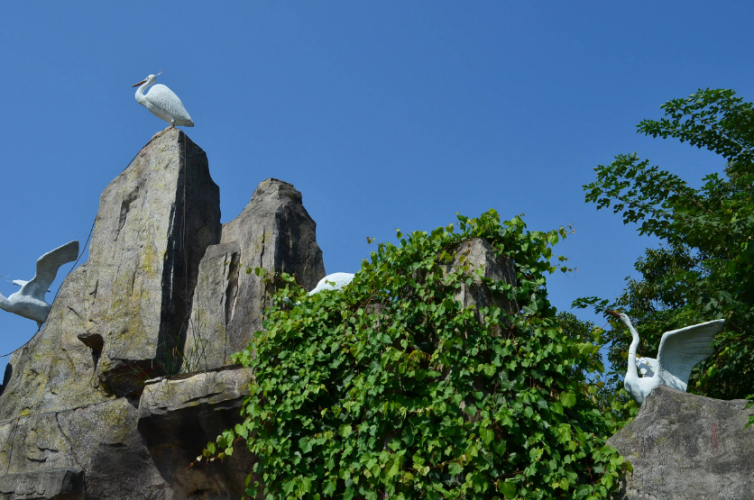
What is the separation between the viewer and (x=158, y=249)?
8773 mm

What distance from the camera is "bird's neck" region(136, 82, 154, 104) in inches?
403

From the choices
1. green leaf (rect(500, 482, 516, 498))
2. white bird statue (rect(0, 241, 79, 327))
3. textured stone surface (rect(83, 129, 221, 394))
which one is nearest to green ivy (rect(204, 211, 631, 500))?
green leaf (rect(500, 482, 516, 498))

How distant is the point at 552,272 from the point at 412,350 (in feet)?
4.29

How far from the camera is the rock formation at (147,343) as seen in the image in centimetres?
704

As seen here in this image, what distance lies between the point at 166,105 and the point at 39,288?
11.7 feet

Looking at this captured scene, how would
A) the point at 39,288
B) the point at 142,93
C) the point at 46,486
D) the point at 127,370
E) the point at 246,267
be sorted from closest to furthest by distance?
the point at 46,486 → the point at 127,370 → the point at 246,267 → the point at 142,93 → the point at 39,288

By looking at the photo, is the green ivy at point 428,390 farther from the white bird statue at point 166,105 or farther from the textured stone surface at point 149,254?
the white bird statue at point 166,105

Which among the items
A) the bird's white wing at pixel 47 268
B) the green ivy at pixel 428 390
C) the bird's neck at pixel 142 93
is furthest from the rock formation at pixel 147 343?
the bird's white wing at pixel 47 268

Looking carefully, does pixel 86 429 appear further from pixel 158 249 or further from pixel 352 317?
pixel 352 317

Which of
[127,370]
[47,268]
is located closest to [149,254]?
[127,370]

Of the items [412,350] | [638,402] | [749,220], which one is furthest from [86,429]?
[749,220]

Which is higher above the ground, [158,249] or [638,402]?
[158,249]

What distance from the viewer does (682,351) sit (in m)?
6.18

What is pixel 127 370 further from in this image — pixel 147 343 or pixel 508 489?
pixel 508 489
